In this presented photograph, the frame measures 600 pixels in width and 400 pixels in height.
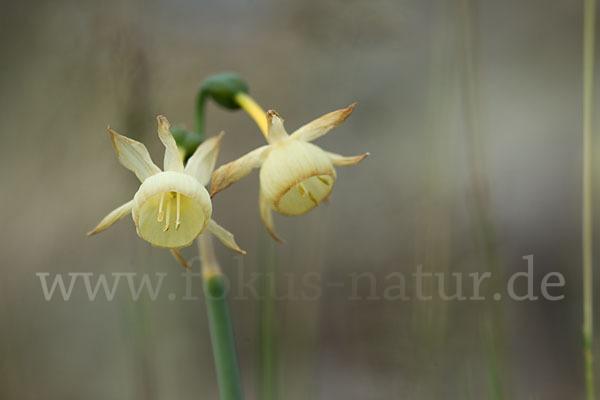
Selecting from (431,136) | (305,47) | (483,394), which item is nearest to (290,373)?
(483,394)

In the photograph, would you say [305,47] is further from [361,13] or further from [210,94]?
[210,94]

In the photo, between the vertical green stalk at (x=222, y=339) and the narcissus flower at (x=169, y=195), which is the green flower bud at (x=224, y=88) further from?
the vertical green stalk at (x=222, y=339)

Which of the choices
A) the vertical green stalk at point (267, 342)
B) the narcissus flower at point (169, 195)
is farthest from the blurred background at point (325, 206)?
the narcissus flower at point (169, 195)

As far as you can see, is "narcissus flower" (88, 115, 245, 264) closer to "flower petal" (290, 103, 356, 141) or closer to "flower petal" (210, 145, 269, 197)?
"flower petal" (210, 145, 269, 197)

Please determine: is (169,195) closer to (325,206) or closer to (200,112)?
(200,112)

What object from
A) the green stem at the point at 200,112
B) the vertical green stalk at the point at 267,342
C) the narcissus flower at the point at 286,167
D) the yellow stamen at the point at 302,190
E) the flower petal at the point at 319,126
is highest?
the green stem at the point at 200,112

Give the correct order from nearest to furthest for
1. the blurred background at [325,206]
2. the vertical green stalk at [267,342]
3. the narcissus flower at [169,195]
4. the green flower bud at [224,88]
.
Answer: the narcissus flower at [169,195] → the green flower bud at [224,88] → the vertical green stalk at [267,342] → the blurred background at [325,206]
